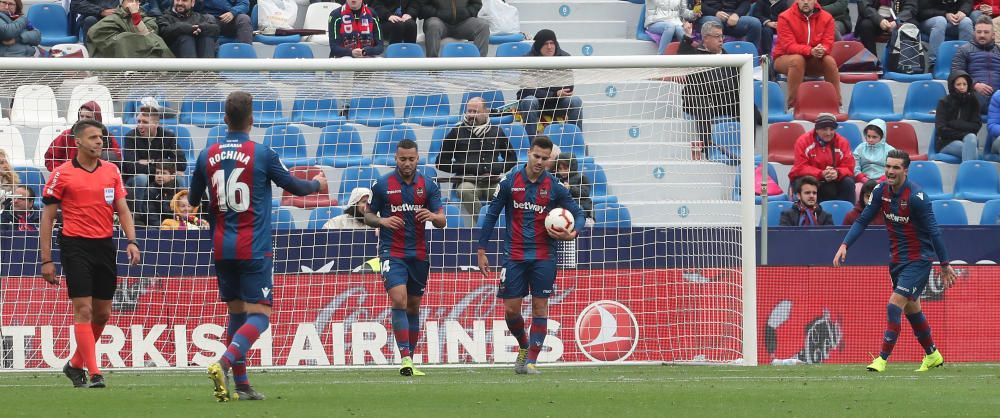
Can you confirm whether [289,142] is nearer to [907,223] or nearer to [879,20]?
[907,223]

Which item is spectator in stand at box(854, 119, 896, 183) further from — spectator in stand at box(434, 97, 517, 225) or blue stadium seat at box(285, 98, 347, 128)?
blue stadium seat at box(285, 98, 347, 128)

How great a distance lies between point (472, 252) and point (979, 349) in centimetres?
497

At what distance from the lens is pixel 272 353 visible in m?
13.9

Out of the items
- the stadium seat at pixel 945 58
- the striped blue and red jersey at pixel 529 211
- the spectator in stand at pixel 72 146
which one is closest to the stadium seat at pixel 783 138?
the stadium seat at pixel 945 58

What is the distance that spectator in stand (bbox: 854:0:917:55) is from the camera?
20703mm

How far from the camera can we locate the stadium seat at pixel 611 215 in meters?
14.6

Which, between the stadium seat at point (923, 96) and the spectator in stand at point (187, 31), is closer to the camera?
the spectator in stand at point (187, 31)

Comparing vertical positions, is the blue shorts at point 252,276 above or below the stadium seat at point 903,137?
below

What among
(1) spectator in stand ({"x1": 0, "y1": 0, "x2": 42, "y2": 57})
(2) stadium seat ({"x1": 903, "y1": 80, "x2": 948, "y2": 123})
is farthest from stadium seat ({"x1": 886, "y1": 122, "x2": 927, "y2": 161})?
(1) spectator in stand ({"x1": 0, "y1": 0, "x2": 42, "y2": 57})

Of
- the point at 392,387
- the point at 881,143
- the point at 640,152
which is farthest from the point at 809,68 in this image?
the point at 392,387

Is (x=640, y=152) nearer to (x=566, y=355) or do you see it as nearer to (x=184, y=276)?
(x=566, y=355)

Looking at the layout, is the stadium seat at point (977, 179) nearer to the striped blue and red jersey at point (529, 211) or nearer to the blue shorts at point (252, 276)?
the striped blue and red jersey at point (529, 211)

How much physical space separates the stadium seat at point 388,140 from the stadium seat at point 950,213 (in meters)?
6.42

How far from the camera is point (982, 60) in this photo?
19.6 meters
